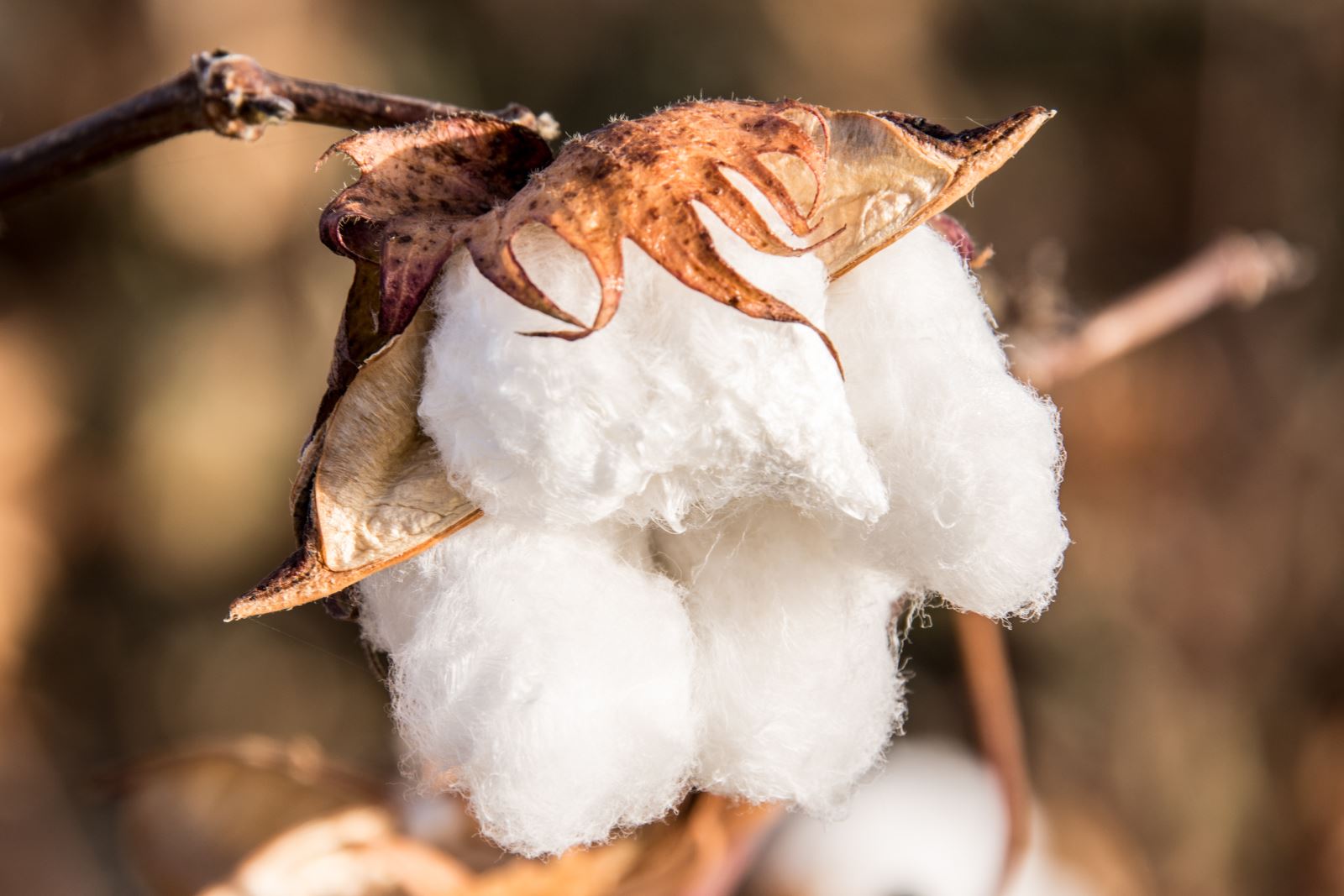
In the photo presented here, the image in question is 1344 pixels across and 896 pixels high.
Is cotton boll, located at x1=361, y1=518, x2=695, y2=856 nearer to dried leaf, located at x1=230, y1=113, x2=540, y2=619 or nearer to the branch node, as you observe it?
dried leaf, located at x1=230, y1=113, x2=540, y2=619

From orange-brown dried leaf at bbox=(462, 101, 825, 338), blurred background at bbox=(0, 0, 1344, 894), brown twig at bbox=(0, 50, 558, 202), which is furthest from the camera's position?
blurred background at bbox=(0, 0, 1344, 894)

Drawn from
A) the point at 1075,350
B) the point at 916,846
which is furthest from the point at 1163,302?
the point at 916,846

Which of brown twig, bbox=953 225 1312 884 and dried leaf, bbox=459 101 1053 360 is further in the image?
brown twig, bbox=953 225 1312 884

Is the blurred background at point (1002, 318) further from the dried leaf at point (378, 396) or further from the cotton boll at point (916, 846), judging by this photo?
the dried leaf at point (378, 396)

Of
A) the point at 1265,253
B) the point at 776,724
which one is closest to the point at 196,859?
the point at 776,724

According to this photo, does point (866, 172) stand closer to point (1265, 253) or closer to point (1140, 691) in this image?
point (1265, 253)

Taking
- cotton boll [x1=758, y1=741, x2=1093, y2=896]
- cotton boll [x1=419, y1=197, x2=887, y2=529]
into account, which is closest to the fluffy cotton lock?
cotton boll [x1=419, y1=197, x2=887, y2=529]

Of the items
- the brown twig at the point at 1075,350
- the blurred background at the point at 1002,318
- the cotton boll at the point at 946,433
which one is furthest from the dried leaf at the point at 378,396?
the blurred background at the point at 1002,318

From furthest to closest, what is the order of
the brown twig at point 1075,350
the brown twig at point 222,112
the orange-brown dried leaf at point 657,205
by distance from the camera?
the brown twig at point 1075,350 < the brown twig at point 222,112 < the orange-brown dried leaf at point 657,205

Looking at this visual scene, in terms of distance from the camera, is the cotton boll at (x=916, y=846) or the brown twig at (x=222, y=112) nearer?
the brown twig at (x=222, y=112)

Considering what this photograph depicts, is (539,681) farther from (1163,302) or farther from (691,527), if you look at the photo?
(1163,302)
